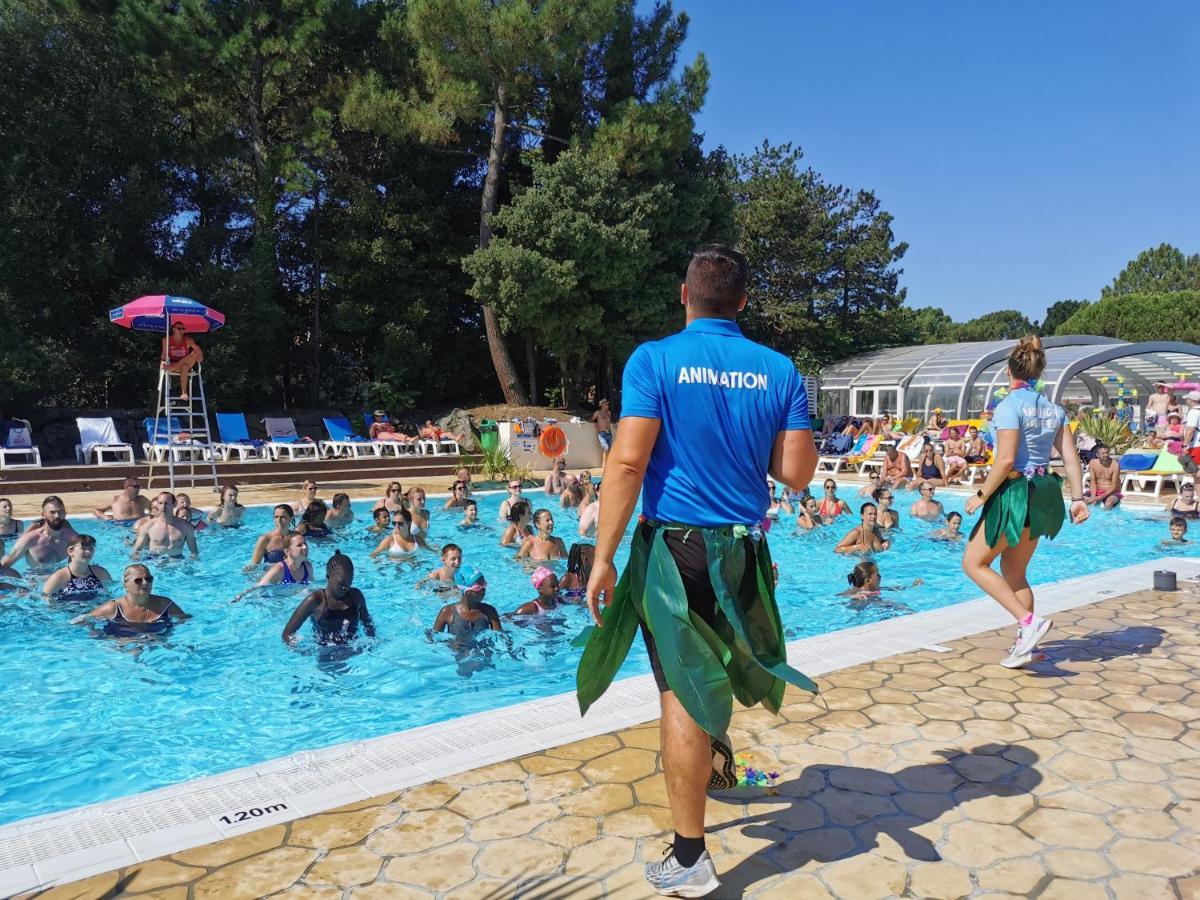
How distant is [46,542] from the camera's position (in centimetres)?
885

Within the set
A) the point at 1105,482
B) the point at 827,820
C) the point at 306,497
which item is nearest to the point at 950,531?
the point at 1105,482

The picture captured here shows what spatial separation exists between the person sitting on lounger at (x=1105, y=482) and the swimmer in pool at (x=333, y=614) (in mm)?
12258

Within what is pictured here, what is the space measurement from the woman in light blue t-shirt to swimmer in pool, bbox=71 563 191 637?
614 centimetres

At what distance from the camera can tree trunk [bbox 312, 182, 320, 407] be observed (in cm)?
2248

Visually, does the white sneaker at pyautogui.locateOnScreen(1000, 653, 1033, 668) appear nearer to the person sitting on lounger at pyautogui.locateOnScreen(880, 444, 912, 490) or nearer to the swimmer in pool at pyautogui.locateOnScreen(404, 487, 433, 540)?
the swimmer in pool at pyautogui.locateOnScreen(404, 487, 433, 540)

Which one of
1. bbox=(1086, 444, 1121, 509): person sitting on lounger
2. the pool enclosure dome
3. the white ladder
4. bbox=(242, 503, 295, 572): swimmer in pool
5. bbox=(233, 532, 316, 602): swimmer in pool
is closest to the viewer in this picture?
bbox=(233, 532, 316, 602): swimmer in pool

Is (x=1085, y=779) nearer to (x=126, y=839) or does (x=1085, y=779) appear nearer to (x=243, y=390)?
(x=126, y=839)

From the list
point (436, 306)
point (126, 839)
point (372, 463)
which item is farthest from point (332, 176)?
point (126, 839)

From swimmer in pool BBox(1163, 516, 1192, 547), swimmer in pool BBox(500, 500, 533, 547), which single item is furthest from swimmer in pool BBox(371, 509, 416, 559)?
swimmer in pool BBox(1163, 516, 1192, 547)

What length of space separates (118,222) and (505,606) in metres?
16.4

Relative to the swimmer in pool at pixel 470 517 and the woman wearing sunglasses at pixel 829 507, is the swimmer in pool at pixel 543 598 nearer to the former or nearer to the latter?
the swimmer in pool at pixel 470 517

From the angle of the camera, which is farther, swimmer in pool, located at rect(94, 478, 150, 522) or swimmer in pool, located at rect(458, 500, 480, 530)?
swimmer in pool, located at rect(458, 500, 480, 530)

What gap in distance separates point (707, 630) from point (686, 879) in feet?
2.33

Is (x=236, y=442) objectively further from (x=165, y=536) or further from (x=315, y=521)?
(x=165, y=536)
